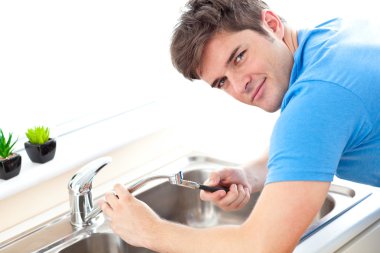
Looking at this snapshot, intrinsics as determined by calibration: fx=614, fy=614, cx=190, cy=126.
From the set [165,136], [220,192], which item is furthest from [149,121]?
[220,192]

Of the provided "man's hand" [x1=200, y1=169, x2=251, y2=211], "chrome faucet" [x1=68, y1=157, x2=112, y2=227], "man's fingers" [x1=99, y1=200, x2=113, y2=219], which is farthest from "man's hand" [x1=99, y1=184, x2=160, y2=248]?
"man's hand" [x1=200, y1=169, x2=251, y2=211]

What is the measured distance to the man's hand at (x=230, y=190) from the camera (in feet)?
5.08

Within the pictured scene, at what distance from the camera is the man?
1107mm

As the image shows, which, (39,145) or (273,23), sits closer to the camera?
(273,23)

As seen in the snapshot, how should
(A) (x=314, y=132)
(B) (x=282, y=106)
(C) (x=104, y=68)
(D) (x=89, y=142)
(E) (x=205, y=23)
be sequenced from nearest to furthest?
(A) (x=314, y=132) < (B) (x=282, y=106) < (E) (x=205, y=23) < (D) (x=89, y=142) < (C) (x=104, y=68)

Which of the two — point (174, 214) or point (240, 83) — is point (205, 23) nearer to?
point (240, 83)

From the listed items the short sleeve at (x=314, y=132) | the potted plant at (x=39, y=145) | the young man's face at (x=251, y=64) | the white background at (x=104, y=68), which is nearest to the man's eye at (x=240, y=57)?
the young man's face at (x=251, y=64)

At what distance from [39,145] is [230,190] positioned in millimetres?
512

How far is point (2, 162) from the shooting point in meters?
1.53

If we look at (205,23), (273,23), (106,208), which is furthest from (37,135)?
(273,23)

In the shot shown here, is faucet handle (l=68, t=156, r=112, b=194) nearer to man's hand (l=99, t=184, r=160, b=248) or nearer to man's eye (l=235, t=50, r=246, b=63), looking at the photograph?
man's hand (l=99, t=184, r=160, b=248)

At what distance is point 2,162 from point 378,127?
90cm

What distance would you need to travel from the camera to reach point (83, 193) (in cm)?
153

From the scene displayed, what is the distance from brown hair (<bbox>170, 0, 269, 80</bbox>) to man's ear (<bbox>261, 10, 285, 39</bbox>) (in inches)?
0.6
